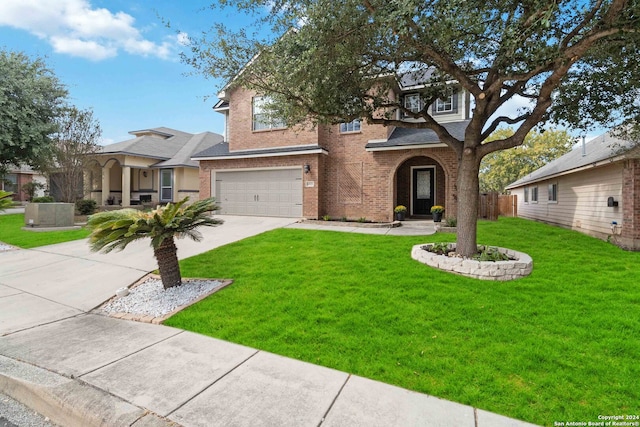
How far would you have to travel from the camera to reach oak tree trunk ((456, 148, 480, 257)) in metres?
6.58

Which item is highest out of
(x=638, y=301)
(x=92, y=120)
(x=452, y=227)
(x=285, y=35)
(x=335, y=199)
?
(x=92, y=120)

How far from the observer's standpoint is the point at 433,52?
5688 millimetres

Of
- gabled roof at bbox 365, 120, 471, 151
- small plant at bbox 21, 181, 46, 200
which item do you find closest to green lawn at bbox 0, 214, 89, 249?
gabled roof at bbox 365, 120, 471, 151

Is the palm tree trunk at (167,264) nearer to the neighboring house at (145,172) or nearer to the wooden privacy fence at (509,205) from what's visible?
the neighboring house at (145,172)

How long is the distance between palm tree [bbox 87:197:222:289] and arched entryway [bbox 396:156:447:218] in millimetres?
11549

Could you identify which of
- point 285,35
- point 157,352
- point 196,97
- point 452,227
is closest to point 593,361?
point 157,352

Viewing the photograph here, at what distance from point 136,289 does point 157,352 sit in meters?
2.91

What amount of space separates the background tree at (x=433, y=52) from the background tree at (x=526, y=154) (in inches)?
1067

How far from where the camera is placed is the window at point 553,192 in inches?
607

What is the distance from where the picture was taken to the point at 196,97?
820 cm

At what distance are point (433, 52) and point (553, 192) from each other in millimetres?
13952

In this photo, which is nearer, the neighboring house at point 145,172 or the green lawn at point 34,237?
the green lawn at point 34,237

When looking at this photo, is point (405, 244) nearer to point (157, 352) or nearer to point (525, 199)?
point (157, 352)

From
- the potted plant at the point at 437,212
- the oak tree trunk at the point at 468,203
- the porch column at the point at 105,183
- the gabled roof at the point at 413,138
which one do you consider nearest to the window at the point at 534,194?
the gabled roof at the point at 413,138
